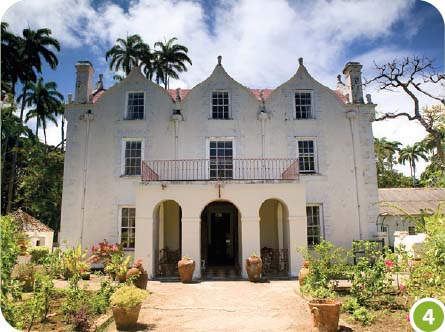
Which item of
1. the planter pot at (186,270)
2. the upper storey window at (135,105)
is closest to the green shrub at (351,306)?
the planter pot at (186,270)

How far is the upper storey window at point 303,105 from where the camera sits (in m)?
17.0

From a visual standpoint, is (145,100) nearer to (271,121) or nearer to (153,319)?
(271,121)

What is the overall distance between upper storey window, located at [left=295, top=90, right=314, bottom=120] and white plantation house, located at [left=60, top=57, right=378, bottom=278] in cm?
4

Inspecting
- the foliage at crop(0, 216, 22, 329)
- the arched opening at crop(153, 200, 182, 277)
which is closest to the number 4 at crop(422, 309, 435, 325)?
the foliage at crop(0, 216, 22, 329)

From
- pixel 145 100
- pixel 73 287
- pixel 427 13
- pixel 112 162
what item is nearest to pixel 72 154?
pixel 112 162

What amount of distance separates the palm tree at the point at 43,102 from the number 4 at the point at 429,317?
107ft

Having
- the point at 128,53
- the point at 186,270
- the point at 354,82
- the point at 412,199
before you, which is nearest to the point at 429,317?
the point at 186,270

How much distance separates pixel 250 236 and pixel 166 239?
4.40 meters

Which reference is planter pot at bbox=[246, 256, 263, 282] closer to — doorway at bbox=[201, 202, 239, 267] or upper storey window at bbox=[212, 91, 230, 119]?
doorway at bbox=[201, 202, 239, 267]

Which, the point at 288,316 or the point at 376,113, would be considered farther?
the point at 376,113

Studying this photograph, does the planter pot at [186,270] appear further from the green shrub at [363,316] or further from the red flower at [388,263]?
the red flower at [388,263]

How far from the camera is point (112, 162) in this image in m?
16.6

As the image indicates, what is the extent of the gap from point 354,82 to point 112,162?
11.4 m

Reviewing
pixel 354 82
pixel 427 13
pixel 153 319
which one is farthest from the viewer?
pixel 354 82
